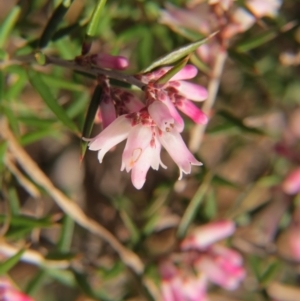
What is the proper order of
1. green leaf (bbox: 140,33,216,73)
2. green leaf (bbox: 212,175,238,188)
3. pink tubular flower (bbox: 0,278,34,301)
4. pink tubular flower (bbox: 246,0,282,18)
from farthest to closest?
green leaf (bbox: 212,175,238,188), pink tubular flower (bbox: 246,0,282,18), pink tubular flower (bbox: 0,278,34,301), green leaf (bbox: 140,33,216,73)

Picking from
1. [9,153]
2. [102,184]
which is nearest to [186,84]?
[9,153]

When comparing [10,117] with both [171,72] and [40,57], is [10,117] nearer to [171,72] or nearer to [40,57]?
[40,57]

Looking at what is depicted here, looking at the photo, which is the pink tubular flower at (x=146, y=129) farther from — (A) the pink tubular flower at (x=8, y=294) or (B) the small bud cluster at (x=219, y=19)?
(A) the pink tubular flower at (x=8, y=294)

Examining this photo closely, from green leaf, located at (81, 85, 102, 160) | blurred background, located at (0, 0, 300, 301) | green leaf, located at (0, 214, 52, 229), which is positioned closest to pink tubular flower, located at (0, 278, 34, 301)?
blurred background, located at (0, 0, 300, 301)

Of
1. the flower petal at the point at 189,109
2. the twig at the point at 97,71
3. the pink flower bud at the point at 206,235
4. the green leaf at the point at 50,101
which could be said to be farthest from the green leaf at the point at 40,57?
the pink flower bud at the point at 206,235

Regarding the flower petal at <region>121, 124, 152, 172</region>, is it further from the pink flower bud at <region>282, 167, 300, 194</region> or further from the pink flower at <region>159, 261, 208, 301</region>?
the pink flower bud at <region>282, 167, 300, 194</region>

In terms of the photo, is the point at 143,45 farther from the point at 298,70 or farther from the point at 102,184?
the point at 298,70
